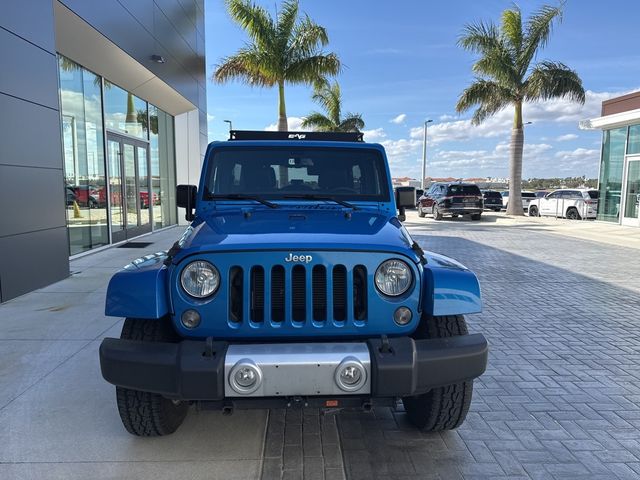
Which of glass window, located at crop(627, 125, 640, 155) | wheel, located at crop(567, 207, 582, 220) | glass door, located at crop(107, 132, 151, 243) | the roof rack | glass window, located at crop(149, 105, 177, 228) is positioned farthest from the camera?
wheel, located at crop(567, 207, 582, 220)

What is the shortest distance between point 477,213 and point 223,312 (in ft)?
68.1

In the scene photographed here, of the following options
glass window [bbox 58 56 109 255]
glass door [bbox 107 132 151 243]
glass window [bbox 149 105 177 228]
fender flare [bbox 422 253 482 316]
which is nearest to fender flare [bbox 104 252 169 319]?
fender flare [bbox 422 253 482 316]

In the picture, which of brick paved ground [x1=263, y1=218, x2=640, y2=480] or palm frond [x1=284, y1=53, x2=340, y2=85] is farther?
palm frond [x1=284, y1=53, x2=340, y2=85]

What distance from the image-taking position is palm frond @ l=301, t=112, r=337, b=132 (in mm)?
28859

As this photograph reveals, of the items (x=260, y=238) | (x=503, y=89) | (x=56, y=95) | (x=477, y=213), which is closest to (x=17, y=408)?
(x=260, y=238)

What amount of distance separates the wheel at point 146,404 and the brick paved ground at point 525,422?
66 cm

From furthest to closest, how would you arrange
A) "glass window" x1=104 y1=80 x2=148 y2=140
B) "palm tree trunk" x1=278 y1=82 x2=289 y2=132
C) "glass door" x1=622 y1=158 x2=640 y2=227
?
"glass door" x1=622 y1=158 x2=640 y2=227
"palm tree trunk" x1=278 y1=82 x2=289 y2=132
"glass window" x1=104 y1=80 x2=148 y2=140

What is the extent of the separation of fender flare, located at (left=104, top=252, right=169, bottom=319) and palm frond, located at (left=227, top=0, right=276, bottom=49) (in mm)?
14159

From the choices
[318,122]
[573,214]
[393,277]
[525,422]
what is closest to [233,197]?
[393,277]

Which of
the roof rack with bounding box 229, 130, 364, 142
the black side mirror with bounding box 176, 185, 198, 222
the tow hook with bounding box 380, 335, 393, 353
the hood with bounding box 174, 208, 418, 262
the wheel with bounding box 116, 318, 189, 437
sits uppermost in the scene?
the roof rack with bounding box 229, 130, 364, 142

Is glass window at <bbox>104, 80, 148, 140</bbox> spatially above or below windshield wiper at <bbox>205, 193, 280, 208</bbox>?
above

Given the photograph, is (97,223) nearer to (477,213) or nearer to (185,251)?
(185,251)

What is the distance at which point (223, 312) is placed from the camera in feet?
8.35

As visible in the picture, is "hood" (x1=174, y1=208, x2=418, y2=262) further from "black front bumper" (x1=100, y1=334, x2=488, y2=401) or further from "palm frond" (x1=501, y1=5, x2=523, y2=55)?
"palm frond" (x1=501, y1=5, x2=523, y2=55)
